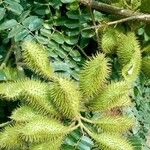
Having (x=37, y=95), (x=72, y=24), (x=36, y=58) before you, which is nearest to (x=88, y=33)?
(x=72, y=24)

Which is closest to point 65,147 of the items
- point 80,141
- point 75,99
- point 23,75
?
point 80,141

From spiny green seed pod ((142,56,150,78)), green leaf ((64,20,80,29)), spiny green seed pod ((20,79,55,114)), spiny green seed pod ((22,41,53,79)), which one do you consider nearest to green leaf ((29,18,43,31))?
green leaf ((64,20,80,29))

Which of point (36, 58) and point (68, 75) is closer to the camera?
point (36, 58)

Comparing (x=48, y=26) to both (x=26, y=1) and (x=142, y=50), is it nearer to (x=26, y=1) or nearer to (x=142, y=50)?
(x=26, y=1)

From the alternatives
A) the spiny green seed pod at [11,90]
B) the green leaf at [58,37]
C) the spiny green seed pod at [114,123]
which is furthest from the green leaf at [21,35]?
the spiny green seed pod at [114,123]

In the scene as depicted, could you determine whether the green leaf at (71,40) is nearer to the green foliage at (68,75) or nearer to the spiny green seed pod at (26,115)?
the green foliage at (68,75)

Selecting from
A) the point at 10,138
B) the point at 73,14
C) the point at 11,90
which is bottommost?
the point at 10,138

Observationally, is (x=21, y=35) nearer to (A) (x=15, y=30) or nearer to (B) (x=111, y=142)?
(A) (x=15, y=30)
